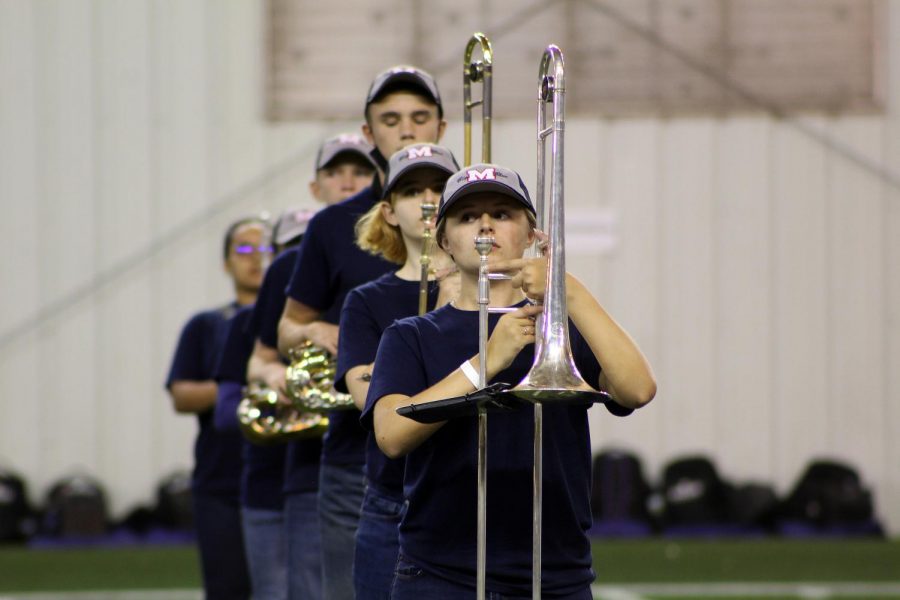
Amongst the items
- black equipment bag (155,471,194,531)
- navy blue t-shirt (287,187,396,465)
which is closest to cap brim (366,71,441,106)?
navy blue t-shirt (287,187,396,465)

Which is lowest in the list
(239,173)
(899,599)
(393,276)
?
(899,599)

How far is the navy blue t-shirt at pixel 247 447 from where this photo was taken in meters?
5.47

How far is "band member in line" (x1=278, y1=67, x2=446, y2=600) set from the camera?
4.37 meters

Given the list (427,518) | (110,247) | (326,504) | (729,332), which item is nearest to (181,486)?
(110,247)

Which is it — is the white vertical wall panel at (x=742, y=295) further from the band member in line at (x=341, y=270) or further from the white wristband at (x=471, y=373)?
the white wristband at (x=471, y=373)

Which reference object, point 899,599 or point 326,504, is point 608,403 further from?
point 899,599

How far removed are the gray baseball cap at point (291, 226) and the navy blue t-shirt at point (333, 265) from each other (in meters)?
1.25

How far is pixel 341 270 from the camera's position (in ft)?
14.7

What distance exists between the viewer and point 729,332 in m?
12.0

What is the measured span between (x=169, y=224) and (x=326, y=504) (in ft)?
26.2

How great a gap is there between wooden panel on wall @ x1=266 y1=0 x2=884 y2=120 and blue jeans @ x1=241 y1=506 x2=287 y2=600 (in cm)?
706

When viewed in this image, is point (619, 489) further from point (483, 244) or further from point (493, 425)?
point (483, 244)

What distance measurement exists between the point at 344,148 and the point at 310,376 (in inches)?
43.1

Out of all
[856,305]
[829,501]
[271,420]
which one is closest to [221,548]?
[271,420]
